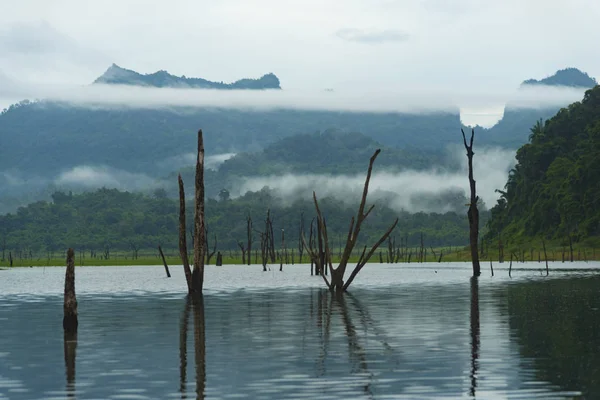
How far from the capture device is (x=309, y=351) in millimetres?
27484

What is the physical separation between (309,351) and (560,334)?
8331 mm

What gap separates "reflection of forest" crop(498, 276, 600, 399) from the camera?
2170 centimetres

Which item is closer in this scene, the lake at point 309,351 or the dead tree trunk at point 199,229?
the lake at point 309,351

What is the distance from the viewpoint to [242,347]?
28781 mm

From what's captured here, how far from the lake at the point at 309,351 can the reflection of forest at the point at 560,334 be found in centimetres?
5

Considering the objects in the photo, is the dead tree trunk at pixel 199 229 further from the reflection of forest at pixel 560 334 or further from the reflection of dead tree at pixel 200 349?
the reflection of forest at pixel 560 334

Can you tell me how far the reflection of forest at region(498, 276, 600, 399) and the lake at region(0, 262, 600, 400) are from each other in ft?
0.15

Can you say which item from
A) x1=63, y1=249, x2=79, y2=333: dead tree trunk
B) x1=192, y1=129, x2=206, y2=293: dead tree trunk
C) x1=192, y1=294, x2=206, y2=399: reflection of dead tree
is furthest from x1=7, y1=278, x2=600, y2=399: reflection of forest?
x1=192, y1=129, x2=206, y2=293: dead tree trunk

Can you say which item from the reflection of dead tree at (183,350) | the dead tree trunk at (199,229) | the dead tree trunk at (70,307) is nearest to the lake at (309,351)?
the reflection of dead tree at (183,350)

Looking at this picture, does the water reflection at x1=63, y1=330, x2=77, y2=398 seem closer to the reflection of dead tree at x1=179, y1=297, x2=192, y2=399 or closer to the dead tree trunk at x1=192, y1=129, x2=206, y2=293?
the reflection of dead tree at x1=179, y1=297, x2=192, y2=399

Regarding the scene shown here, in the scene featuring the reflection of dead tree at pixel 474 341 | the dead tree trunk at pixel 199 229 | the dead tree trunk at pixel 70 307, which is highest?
the dead tree trunk at pixel 199 229

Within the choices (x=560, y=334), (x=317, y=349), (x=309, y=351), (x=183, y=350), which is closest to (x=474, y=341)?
(x=560, y=334)

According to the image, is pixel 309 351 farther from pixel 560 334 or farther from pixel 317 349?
pixel 560 334

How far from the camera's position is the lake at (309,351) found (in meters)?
20.6
